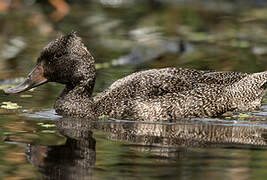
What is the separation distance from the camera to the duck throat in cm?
1203

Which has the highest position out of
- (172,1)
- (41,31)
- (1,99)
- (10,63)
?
(172,1)

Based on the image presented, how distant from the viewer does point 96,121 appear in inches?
460

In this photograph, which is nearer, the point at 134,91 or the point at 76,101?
the point at 134,91

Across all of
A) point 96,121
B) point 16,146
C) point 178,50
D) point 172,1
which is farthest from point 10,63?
point 172,1

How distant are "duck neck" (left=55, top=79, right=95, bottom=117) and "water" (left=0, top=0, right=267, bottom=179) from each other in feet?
0.66

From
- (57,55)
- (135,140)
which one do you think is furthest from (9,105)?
(135,140)

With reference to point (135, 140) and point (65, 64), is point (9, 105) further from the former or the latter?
point (135, 140)

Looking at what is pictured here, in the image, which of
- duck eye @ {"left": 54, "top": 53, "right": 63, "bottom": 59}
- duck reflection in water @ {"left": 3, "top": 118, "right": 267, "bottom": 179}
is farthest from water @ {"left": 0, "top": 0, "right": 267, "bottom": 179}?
duck eye @ {"left": 54, "top": 53, "right": 63, "bottom": 59}

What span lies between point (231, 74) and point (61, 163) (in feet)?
16.2

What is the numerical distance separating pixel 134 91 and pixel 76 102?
935mm

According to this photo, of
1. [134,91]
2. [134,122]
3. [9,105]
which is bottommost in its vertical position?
[134,122]

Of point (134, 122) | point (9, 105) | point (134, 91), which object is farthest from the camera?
point (9, 105)

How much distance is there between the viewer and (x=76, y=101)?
1215 centimetres

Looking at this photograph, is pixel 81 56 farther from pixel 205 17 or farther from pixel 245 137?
pixel 205 17
